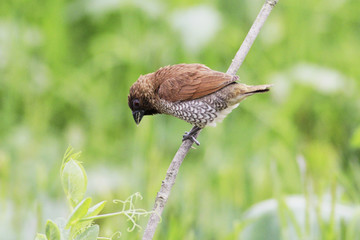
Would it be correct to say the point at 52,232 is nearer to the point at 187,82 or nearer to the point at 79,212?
the point at 79,212

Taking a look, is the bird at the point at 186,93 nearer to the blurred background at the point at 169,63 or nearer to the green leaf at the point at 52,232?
the blurred background at the point at 169,63

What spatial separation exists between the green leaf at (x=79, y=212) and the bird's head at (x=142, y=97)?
1.62 metres

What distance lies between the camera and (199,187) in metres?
3.35

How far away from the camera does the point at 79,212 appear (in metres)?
1.05

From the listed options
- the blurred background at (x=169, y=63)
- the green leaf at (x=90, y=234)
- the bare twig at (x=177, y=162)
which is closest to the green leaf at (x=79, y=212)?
the green leaf at (x=90, y=234)

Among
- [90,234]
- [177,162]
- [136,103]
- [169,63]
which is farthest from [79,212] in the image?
[169,63]

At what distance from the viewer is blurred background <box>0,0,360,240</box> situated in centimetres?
397

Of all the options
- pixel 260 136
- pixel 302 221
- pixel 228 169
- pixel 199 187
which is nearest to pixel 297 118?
pixel 260 136

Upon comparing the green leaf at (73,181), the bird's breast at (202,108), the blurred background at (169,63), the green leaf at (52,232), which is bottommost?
the green leaf at (52,232)

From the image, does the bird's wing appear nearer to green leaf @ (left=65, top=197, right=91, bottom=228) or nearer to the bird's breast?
the bird's breast

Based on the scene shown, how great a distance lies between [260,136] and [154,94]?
1.94 meters

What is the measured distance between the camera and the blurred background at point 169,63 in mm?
3967

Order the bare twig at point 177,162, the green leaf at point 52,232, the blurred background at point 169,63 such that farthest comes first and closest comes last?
the blurred background at point 169,63 < the bare twig at point 177,162 < the green leaf at point 52,232

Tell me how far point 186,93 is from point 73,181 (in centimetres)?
173
